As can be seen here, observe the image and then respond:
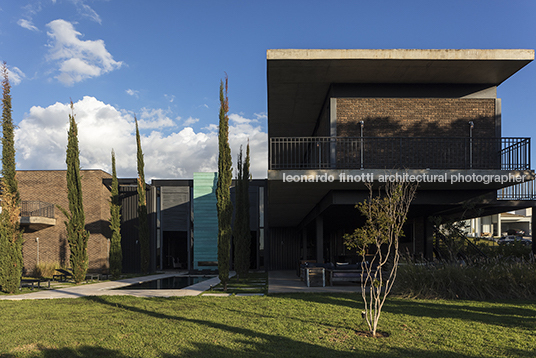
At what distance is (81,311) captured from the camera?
327 inches

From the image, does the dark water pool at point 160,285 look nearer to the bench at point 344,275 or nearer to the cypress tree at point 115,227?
the cypress tree at point 115,227

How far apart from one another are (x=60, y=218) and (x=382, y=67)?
2132 centimetres

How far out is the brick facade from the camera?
22.0 m

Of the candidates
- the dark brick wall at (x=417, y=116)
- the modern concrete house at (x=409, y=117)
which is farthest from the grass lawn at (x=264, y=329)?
the dark brick wall at (x=417, y=116)

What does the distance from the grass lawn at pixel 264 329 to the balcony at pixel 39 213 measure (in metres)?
14.0

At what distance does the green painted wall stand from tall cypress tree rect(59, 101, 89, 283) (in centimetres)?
862

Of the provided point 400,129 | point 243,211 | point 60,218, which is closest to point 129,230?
point 60,218

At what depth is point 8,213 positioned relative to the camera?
43.3 ft

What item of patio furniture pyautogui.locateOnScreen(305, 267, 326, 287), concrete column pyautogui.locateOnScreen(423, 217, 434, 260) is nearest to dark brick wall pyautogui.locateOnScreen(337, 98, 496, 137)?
patio furniture pyautogui.locateOnScreen(305, 267, 326, 287)

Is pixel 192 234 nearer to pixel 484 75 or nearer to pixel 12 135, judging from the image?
pixel 12 135

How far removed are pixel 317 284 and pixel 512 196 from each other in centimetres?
793

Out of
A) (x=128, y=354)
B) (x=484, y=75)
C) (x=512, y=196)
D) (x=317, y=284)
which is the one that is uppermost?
(x=484, y=75)

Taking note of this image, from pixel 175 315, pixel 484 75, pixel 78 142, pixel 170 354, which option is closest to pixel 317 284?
pixel 175 315

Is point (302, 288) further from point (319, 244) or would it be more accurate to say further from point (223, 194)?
point (223, 194)
